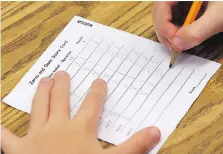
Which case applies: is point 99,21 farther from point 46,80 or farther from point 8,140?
point 8,140

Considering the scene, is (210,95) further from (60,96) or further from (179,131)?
(60,96)

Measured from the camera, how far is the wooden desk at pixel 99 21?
0.67 m

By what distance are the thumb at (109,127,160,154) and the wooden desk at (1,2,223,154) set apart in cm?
2

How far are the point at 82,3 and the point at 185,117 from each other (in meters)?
0.34

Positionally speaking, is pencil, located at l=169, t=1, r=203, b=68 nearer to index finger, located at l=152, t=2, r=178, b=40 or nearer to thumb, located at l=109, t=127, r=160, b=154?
index finger, located at l=152, t=2, r=178, b=40

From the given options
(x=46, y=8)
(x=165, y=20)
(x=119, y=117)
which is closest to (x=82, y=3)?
(x=46, y=8)

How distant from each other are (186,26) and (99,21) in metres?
0.19

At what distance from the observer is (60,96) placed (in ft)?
2.32

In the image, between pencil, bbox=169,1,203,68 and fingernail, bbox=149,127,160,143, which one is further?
pencil, bbox=169,1,203,68

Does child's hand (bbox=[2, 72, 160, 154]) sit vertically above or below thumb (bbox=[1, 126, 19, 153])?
above

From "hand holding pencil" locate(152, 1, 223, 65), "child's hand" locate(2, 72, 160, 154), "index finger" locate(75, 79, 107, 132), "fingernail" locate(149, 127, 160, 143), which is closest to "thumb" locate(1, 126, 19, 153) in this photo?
"child's hand" locate(2, 72, 160, 154)

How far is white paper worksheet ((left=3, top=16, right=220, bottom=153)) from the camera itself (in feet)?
2.25

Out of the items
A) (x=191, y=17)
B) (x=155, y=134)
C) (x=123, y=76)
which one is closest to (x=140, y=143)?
(x=155, y=134)

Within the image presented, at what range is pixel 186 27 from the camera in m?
0.74
